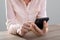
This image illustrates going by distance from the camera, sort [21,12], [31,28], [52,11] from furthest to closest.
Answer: [52,11] → [21,12] → [31,28]

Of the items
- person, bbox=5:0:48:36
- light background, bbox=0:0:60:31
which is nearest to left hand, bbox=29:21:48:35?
person, bbox=5:0:48:36

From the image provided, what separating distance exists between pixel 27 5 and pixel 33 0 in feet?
0.15

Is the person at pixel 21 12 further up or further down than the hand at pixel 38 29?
further up

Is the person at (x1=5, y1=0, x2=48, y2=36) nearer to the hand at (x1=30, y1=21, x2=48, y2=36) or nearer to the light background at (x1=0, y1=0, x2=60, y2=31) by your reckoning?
the hand at (x1=30, y1=21, x2=48, y2=36)

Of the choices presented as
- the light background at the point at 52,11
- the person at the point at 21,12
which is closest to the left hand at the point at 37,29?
the person at the point at 21,12

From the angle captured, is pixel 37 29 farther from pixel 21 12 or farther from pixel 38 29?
pixel 21 12

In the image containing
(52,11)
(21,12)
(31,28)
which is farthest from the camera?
(52,11)

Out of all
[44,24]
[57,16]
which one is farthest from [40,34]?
[57,16]

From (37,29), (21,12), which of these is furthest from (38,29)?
(21,12)

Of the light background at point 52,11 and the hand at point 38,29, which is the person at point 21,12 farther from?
the light background at point 52,11

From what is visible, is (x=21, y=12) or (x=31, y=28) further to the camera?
(x=21, y=12)

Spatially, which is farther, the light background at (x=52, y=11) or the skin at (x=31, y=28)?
the light background at (x=52, y=11)

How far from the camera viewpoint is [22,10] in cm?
101

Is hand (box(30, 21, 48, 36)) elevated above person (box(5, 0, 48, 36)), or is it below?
below
